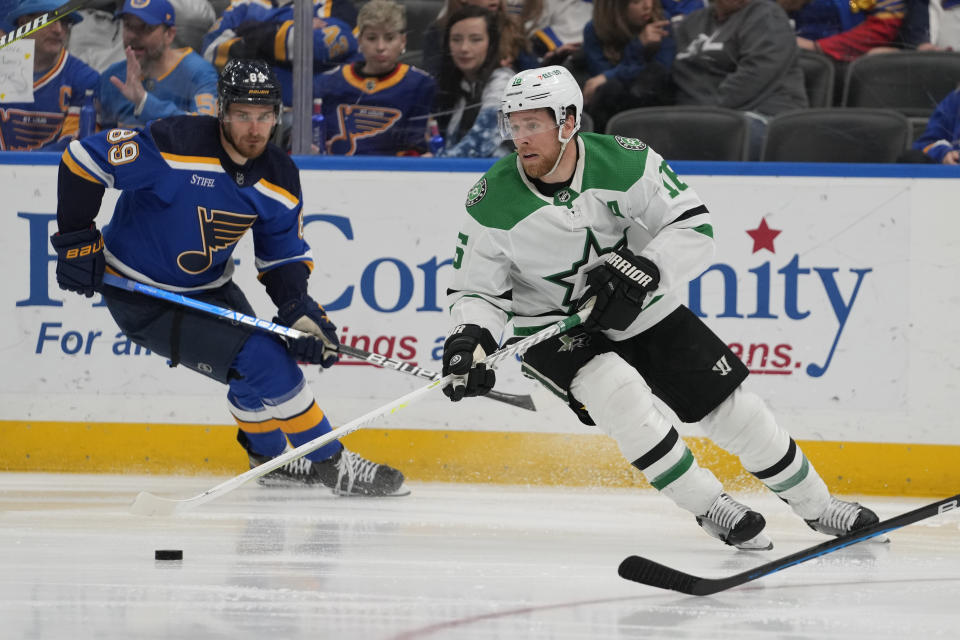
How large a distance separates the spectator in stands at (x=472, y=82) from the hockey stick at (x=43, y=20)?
1206 millimetres

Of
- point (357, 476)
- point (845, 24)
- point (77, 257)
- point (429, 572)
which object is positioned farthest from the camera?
point (845, 24)

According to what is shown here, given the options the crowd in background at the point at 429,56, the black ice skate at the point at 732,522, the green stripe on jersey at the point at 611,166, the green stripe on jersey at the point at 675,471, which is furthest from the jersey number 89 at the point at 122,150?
the black ice skate at the point at 732,522

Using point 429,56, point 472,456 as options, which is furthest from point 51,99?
point 472,456

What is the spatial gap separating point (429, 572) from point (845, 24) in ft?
8.51

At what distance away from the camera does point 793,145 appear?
13.4ft

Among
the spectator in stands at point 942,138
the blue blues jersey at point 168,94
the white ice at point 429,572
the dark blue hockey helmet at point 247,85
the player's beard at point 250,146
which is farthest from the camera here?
the blue blues jersey at point 168,94

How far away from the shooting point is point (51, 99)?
4.25 metres

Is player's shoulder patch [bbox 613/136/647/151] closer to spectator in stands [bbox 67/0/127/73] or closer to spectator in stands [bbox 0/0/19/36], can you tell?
spectator in stands [bbox 67/0/127/73]

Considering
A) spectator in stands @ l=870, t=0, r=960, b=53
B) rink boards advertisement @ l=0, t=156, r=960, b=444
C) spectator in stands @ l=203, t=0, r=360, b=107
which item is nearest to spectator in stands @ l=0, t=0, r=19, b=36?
rink boards advertisement @ l=0, t=156, r=960, b=444

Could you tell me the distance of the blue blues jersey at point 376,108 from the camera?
4.18m

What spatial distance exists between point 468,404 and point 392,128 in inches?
37.4

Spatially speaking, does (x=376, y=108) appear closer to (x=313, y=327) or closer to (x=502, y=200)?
(x=313, y=327)

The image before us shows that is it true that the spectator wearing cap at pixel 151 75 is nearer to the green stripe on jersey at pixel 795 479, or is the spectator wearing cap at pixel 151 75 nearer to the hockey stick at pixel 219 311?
the hockey stick at pixel 219 311

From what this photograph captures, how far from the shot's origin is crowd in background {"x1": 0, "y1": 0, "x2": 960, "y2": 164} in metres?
4.17
